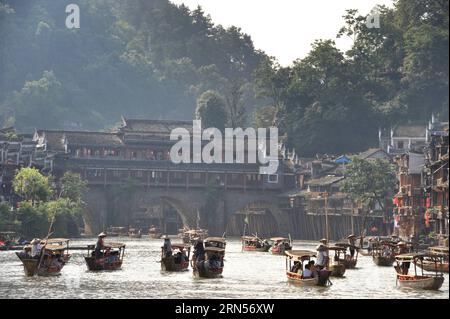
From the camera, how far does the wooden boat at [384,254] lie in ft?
283

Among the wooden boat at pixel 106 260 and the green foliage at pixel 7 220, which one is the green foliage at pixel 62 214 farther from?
the wooden boat at pixel 106 260

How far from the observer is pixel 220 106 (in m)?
192

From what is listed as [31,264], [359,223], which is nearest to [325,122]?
[359,223]

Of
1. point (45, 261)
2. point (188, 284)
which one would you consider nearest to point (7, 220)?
point (45, 261)

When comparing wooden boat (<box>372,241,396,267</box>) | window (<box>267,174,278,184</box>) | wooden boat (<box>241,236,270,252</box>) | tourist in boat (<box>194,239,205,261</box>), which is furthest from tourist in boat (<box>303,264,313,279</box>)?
window (<box>267,174,278,184</box>)

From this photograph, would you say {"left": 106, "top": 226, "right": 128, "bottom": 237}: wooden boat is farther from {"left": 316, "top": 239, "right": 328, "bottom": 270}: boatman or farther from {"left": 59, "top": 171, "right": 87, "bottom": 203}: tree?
{"left": 316, "top": 239, "right": 328, "bottom": 270}: boatman

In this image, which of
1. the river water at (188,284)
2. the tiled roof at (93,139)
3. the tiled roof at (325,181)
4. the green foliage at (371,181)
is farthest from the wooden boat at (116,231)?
the river water at (188,284)

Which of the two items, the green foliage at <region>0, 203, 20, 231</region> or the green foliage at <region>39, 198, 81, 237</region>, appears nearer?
the green foliage at <region>0, 203, 20, 231</region>

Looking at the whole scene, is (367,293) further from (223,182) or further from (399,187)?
(223,182)

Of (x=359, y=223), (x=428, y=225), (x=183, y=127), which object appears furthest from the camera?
(x=183, y=127)

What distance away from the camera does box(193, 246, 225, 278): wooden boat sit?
71625 mm

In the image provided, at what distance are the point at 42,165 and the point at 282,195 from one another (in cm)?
3162
